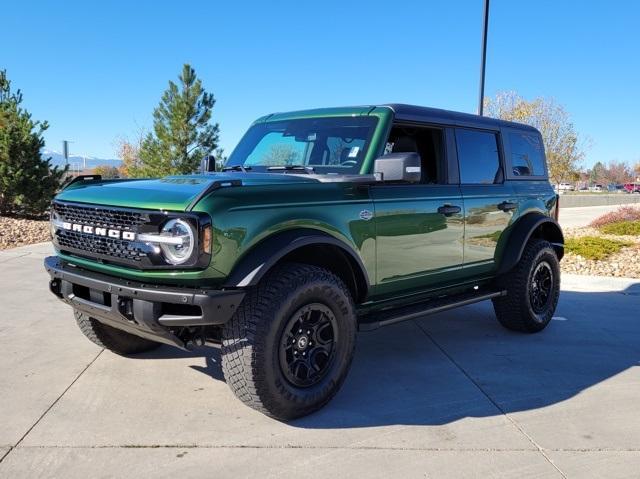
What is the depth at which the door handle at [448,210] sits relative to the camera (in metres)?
4.20

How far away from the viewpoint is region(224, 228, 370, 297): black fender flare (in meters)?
2.93

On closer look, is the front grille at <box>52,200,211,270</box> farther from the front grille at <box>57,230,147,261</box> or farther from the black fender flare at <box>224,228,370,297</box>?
the black fender flare at <box>224,228,370,297</box>

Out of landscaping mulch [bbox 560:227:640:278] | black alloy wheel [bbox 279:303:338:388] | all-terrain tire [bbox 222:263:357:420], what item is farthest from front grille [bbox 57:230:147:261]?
landscaping mulch [bbox 560:227:640:278]

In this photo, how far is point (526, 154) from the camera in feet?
18.0

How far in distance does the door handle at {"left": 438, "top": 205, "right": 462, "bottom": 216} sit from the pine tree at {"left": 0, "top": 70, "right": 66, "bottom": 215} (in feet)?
42.2

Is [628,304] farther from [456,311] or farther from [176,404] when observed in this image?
[176,404]

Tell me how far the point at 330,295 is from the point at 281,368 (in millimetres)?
527

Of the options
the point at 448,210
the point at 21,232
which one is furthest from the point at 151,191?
the point at 21,232

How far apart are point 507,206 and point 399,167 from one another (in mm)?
1955

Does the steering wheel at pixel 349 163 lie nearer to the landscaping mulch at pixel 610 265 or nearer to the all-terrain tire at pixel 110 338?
the all-terrain tire at pixel 110 338

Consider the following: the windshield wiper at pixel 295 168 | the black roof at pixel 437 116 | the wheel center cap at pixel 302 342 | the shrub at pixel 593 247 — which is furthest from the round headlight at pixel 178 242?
→ the shrub at pixel 593 247

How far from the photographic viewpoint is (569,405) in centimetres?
359

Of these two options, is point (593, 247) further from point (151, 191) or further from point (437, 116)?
point (151, 191)

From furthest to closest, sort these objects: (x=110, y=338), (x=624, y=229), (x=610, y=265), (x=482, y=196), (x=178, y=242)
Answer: (x=624, y=229) < (x=610, y=265) < (x=482, y=196) < (x=110, y=338) < (x=178, y=242)
